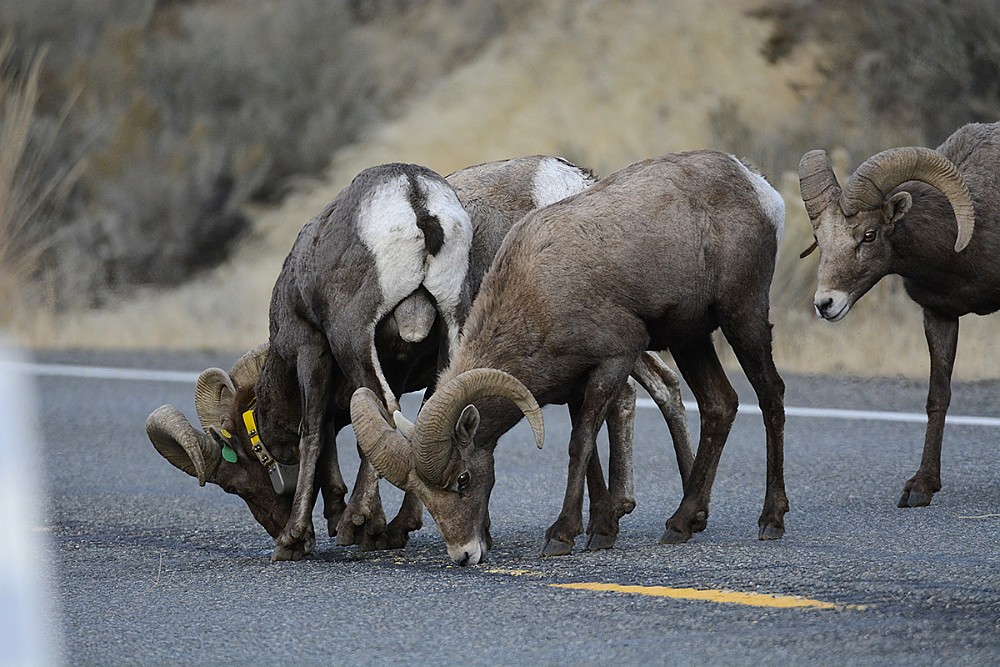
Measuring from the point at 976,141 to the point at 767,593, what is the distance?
156 inches

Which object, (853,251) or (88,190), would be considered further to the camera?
(88,190)

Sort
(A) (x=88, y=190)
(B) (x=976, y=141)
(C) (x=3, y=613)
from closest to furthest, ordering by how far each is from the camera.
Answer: (C) (x=3, y=613) < (B) (x=976, y=141) < (A) (x=88, y=190)

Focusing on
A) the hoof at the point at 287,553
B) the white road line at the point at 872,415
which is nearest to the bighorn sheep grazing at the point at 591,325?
the hoof at the point at 287,553

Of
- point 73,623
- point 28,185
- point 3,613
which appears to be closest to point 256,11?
point 28,185

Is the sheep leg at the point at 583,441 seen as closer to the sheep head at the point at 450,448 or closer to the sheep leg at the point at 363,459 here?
the sheep head at the point at 450,448

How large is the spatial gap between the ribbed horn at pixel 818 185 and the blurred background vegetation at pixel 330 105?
10713mm

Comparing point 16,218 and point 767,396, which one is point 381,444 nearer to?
point 767,396

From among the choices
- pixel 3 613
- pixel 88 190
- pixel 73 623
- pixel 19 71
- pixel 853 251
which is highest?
pixel 19 71

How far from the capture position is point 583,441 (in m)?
7.32

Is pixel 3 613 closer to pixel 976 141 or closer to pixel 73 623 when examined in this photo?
pixel 73 623

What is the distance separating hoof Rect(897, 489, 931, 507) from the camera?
28.0 ft

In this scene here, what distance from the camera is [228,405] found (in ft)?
27.9

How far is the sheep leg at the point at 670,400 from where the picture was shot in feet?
28.3

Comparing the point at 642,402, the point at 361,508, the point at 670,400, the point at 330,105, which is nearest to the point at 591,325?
the point at 361,508
